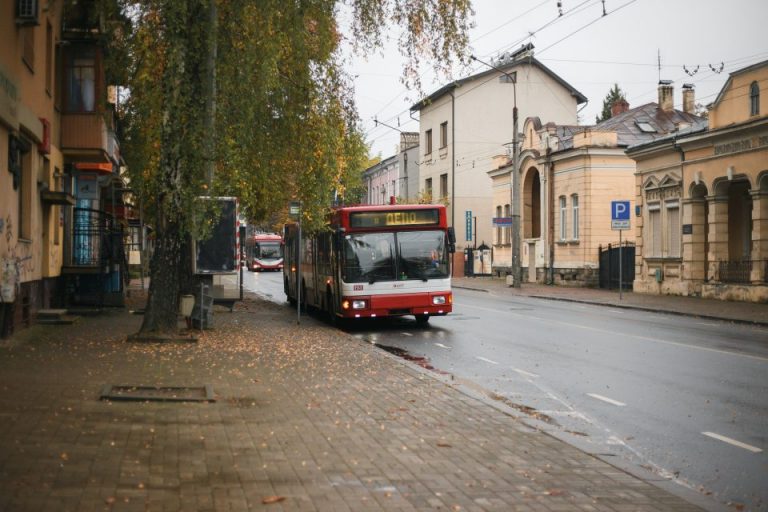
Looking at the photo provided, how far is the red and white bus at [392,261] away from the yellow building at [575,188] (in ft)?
74.3

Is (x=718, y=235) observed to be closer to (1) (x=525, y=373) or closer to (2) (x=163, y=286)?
(1) (x=525, y=373)

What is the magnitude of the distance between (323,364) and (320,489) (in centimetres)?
748

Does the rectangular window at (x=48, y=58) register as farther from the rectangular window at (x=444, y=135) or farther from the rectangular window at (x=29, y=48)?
the rectangular window at (x=444, y=135)

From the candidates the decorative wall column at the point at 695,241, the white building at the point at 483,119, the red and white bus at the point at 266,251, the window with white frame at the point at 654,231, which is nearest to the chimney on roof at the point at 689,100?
the white building at the point at 483,119

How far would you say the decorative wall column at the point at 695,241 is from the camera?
3469cm

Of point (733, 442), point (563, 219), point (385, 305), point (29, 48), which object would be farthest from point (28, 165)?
point (563, 219)

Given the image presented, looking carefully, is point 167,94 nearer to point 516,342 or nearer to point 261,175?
point 261,175

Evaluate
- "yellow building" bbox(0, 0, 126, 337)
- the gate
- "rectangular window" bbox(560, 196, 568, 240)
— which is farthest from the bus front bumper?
"rectangular window" bbox(560, 196, 568, 240)

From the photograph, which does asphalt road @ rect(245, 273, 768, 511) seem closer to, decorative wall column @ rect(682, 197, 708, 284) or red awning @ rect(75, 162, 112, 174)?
red awning @ rect(75, 162, 112, 174)

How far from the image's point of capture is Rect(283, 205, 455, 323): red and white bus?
21547 millimetres

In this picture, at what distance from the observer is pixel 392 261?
2175cm

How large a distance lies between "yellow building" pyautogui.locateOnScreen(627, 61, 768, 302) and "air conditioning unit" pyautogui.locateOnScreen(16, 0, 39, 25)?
72.3ft

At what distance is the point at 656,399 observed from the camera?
1122 centimetres

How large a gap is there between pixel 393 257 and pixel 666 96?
33893 millimetres
